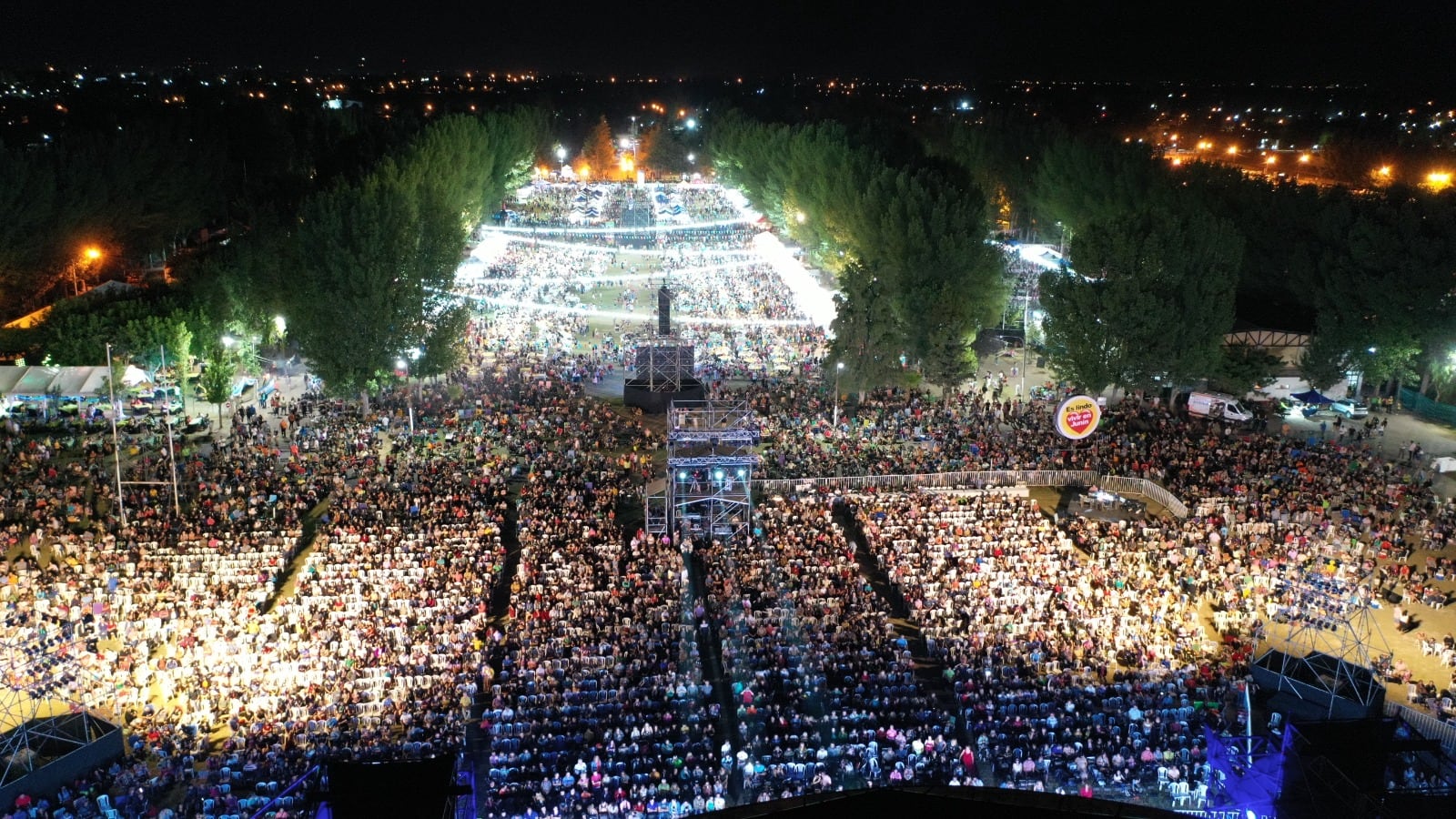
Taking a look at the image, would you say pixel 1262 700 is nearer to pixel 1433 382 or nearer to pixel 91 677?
pixel 91 677

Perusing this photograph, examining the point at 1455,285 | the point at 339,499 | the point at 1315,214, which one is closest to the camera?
the point at 339,499

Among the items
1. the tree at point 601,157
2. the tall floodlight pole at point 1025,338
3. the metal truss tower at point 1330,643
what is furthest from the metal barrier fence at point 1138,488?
the tree at point 601,157

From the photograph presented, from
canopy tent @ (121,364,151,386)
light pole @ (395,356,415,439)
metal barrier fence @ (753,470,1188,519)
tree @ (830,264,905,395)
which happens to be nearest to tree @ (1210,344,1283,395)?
metal barrier fence @ (753,470,1188,519)

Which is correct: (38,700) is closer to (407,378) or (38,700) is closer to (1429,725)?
(407,378)

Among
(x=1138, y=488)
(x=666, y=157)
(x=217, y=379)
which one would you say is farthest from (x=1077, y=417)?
(x=666, y=157)

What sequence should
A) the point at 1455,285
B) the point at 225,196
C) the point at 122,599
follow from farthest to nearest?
the point at 225,196 < the point at 1455,285 < the point at 122,599

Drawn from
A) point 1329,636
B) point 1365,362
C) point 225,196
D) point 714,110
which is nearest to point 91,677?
point 1329,636

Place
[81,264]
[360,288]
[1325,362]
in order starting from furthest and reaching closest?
[81,264] < [1325,362] < [360,288]
